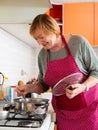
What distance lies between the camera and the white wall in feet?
6.35

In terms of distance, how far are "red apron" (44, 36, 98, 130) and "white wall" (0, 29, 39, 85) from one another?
68cm

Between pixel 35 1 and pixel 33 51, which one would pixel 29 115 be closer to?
pixel 35 1

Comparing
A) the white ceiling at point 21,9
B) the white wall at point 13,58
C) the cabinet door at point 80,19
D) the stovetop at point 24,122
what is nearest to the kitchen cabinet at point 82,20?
the cabinet door at point 80,19

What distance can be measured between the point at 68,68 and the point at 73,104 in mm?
203

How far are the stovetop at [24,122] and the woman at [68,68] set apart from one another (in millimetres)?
234

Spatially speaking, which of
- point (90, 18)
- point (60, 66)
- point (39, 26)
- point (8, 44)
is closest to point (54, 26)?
point (39, 26)

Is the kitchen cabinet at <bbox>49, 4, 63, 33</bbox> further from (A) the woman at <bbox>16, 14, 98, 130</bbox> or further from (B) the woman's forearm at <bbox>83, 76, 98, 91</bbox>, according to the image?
(B) the woman's forearm at <bbox>83, 76, 98, 91</bbox>

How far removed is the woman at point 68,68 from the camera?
122cm

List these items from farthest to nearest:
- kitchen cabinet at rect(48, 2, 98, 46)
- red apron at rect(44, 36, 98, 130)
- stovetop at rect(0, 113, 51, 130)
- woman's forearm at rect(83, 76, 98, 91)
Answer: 1. kitchen cabinet at rect(48, 2, 98, 46)
2. red apron at rect(44, 36, 98, 130)
3. woman's forearm at rect(83, 76, 98, 91)
4. stovetop at rect(0, 113, 51, 130)

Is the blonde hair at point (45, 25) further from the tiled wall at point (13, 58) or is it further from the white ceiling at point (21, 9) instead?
the tiled wall at point (13, 58)

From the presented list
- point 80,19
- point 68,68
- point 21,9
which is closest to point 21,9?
point 21,9

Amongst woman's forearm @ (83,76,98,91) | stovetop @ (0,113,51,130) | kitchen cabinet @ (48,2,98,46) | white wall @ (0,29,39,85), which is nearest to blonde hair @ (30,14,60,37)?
woman's forearm @ (83,76,98,91)

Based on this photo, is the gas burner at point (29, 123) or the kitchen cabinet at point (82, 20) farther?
the kitchen cabinet at point (82, 20)

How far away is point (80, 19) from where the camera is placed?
3184 millimetres
